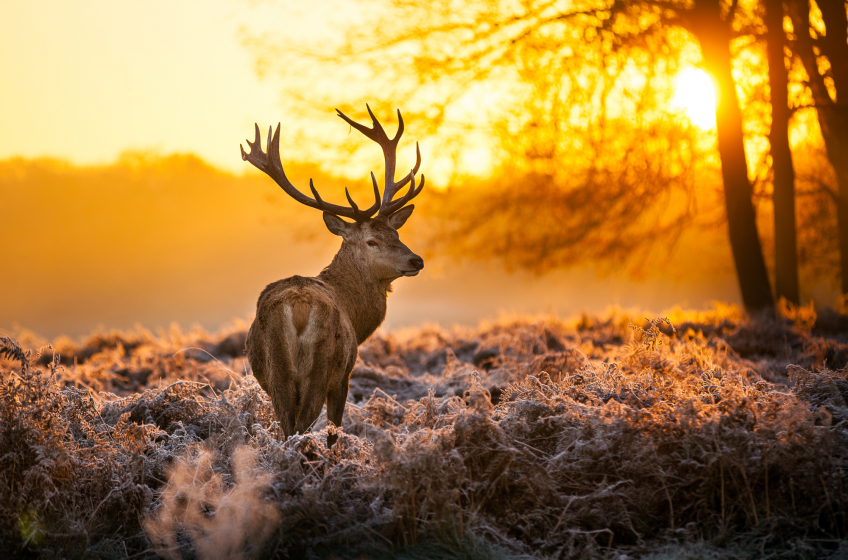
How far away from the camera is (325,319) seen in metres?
4.96

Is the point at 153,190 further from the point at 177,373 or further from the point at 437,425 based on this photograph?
the point at 437,425

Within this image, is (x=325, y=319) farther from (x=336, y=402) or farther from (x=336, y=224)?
(x=336, y=224)

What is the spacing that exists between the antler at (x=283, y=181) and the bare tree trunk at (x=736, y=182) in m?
7.66

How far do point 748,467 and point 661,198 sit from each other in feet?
34.1

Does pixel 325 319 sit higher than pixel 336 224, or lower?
lower

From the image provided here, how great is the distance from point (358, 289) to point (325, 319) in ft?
4.23

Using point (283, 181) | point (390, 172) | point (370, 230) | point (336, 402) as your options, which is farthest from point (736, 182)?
point (336, 402)

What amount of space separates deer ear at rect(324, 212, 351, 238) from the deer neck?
0.15 metres

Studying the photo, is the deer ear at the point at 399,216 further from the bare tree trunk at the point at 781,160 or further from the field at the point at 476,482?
the bare tree trunk at the point at 781,160

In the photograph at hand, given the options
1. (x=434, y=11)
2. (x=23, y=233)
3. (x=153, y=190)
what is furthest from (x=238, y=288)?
(x=434, y=11)

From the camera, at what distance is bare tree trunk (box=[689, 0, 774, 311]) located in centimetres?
1161

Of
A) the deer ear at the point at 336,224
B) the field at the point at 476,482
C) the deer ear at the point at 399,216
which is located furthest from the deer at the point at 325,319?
the field at the point at 476,482

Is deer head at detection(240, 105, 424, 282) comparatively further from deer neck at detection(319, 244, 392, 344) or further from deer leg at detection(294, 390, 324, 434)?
deer leg at detection(294, 390, 324, 434)

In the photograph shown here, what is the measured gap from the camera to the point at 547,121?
39.9ft
